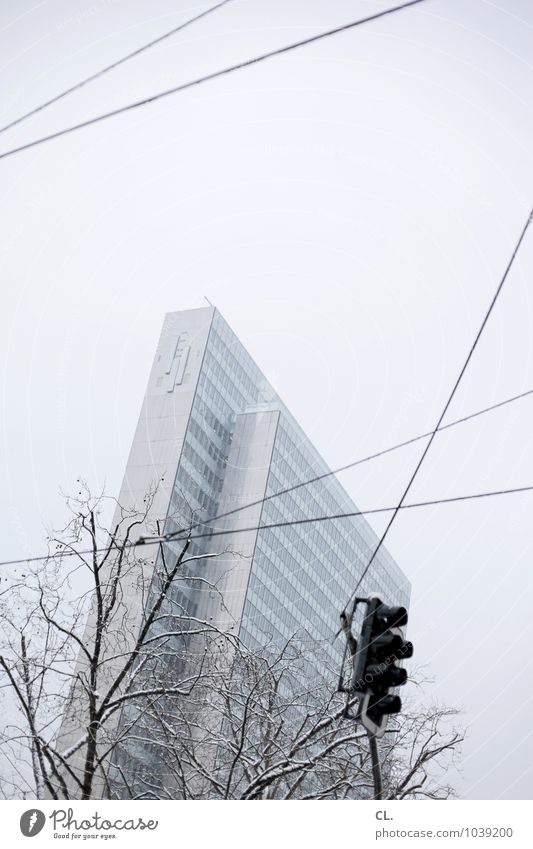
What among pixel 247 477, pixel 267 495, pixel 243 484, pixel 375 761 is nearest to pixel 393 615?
pixel 375 761

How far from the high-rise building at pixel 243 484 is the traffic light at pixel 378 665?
34.8 m

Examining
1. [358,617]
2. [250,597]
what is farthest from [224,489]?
[358,617]

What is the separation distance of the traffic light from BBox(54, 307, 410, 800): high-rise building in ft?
114

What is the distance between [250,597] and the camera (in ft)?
126

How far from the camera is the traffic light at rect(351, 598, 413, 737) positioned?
322 centimetres

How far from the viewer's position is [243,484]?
145 feet

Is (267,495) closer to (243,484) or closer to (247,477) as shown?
(243,484)

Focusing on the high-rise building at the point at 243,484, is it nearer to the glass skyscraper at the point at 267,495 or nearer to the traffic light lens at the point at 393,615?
the glass skyscraper at the point at 267,495

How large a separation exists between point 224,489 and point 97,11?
127 feet

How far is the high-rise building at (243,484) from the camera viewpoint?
39719 millimetres

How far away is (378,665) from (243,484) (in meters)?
41.2

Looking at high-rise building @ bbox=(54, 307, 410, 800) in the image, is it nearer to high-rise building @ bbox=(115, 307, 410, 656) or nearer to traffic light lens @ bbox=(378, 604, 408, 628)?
high-rise building @ bbox=(115, 307, 410, 656)

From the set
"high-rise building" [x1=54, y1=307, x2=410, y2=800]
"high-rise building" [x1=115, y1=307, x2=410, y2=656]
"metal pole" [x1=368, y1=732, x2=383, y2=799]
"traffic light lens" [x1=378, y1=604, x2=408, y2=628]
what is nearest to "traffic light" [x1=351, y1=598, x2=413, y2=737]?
"traffic light lens" [x1=378, y1=604, x2=408, y2=628]
